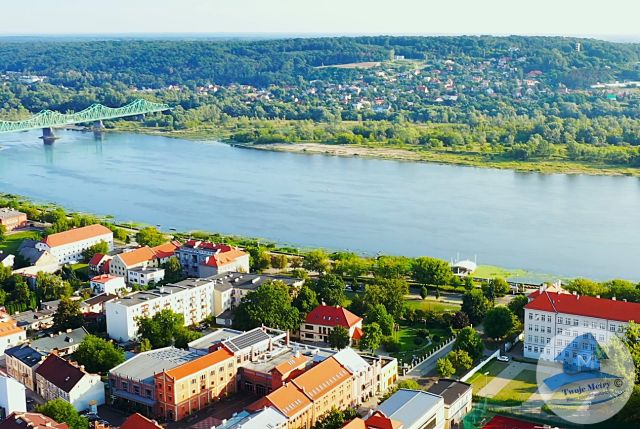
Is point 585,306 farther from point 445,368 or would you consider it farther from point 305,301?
point 305,301

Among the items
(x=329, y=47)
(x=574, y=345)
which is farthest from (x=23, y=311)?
(x=329, y=47)

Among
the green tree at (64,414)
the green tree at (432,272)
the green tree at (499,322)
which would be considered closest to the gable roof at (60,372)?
the green tree at (64,414)

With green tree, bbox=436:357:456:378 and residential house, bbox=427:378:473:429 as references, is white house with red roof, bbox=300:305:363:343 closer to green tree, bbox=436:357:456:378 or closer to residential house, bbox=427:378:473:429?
green tree, bbox=436:357:456:378

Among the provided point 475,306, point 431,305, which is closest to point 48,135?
point 431,305

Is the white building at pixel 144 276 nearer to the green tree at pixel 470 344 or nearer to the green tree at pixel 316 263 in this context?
the green tree at pixel 316 263

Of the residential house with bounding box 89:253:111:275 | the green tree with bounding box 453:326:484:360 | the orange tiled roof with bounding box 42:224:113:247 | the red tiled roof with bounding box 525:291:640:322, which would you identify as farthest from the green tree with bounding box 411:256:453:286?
the orange tiled roof with bounding box 42:224:113:247

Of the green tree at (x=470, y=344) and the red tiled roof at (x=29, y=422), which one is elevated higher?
the red tiled roof at (x=29, y=422)
